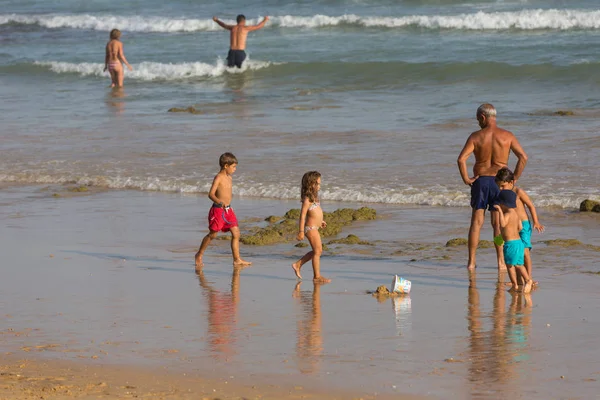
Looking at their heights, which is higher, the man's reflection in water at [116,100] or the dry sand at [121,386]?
the man's reflection in water at [116,100]

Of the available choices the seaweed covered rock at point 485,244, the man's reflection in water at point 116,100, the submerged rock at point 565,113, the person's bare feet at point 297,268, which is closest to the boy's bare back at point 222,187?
the person's bare feet at point 297,268

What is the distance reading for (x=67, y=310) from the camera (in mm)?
7641

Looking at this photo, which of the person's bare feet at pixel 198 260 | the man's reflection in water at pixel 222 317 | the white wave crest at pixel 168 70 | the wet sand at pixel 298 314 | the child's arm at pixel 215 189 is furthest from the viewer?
the white wave crest at pixel 168 70

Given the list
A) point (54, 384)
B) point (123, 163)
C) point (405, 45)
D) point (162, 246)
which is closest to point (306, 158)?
point (123, 163)

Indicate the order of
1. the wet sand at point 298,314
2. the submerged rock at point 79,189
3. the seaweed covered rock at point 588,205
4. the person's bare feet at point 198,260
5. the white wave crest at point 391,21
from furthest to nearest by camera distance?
the white wave crest at point 391,21
the submerged rock at point 79,189
the seaweed covered rock at point 588,205
the person's bare feet at point 198,260
the wet sand at point 298,314

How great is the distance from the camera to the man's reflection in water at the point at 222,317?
6.62 m

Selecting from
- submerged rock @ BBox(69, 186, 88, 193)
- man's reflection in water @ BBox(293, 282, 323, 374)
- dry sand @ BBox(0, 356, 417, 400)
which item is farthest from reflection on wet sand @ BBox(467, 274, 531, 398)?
submerged rock @ BBox(69, 186, 88, 193)

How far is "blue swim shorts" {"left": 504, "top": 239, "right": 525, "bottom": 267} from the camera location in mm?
8148

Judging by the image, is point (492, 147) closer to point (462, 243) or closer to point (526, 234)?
point (526, 234)

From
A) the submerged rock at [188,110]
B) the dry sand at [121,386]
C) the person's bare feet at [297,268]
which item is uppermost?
the submerged rock at [188,110]

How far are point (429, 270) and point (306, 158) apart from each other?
617 centimetres

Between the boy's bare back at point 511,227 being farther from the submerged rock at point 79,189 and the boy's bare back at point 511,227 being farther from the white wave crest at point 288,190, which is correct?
the submerged rock at point 79,189

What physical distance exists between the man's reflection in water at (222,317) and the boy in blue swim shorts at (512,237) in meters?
2.08

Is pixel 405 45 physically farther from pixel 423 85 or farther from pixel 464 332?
pixel 464 332
